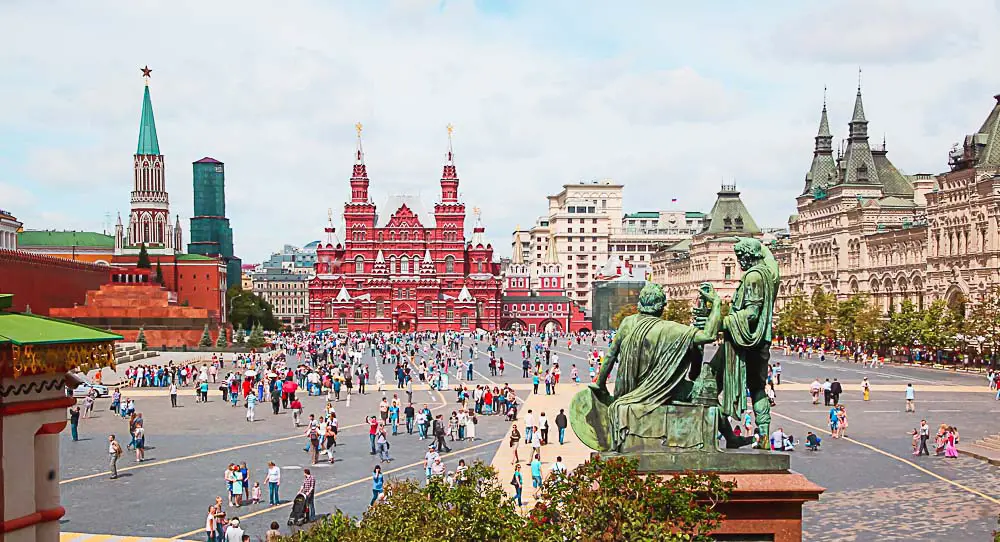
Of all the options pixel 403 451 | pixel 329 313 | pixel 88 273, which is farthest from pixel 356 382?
pixel 329 313

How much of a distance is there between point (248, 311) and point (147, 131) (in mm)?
25210

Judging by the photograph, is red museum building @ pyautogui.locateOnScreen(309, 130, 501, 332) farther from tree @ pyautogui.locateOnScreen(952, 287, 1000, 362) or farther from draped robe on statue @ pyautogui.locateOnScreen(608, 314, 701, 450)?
draped robe on statue @ pyautogui.locateOnScreen(608, 314, 701, 450)

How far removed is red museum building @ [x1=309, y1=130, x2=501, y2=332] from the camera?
114312 mm

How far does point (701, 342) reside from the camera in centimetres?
864

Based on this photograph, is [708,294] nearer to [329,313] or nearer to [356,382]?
[356,382]

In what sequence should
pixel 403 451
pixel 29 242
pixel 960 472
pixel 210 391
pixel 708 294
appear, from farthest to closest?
pixel 29 242 → pixel 210 391 → pixel 403 451 → pixel 960 472 → pixel 708 294

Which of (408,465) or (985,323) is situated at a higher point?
(985,323)

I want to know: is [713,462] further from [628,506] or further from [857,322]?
[857,322]

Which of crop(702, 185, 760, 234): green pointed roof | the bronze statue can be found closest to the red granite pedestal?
the bronze statue

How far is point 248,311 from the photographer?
119 m

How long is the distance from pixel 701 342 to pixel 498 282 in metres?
112

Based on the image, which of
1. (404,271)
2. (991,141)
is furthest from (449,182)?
(991,141)

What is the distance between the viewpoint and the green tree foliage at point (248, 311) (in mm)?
118625

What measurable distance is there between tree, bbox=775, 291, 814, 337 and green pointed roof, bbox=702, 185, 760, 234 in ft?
120
